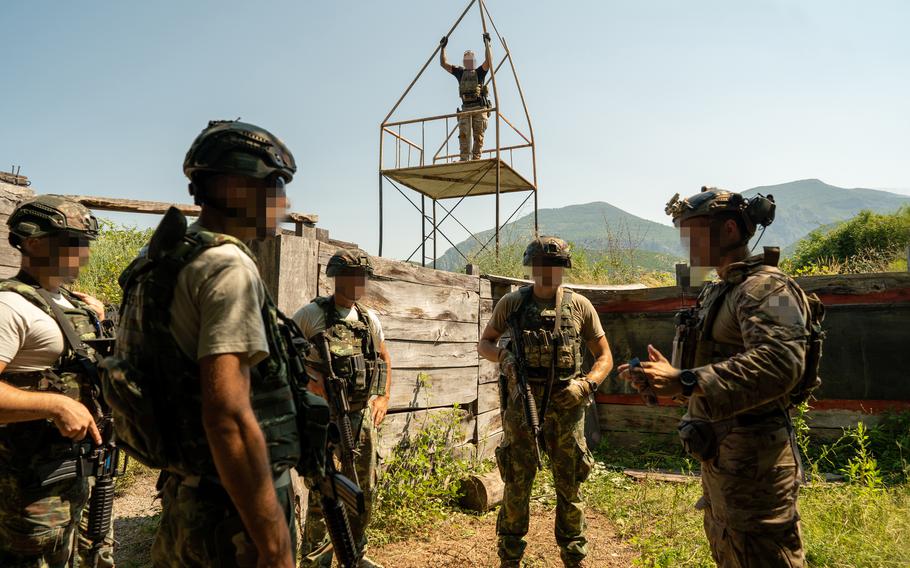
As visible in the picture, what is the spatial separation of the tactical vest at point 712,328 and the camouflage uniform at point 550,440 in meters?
1.28

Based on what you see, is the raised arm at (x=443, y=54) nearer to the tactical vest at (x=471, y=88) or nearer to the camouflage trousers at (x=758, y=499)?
the tactical vest at (x=471, y=88)

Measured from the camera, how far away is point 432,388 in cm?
556

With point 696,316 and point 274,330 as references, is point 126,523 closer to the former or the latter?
point 274,330

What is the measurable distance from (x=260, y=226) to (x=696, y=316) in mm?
2097

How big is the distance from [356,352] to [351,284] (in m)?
0.48

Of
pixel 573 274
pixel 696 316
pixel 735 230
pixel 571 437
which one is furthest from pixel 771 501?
pixel 573 274

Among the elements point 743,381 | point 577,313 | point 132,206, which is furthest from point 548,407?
point 132,206

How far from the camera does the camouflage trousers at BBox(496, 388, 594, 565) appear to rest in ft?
12.9

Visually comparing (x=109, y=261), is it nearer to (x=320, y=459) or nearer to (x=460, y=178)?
(x=460, y=178)

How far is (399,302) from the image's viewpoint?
200 inches

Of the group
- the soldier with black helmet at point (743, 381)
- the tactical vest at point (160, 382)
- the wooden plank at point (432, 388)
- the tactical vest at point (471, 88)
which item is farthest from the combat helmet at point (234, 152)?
the tactical vest at point (471, 88)

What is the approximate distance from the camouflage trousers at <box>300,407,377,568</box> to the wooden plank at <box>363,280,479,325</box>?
1203 mm

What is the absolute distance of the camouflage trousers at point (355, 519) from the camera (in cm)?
359

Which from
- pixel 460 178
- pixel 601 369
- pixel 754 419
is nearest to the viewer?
pixel 754 419
